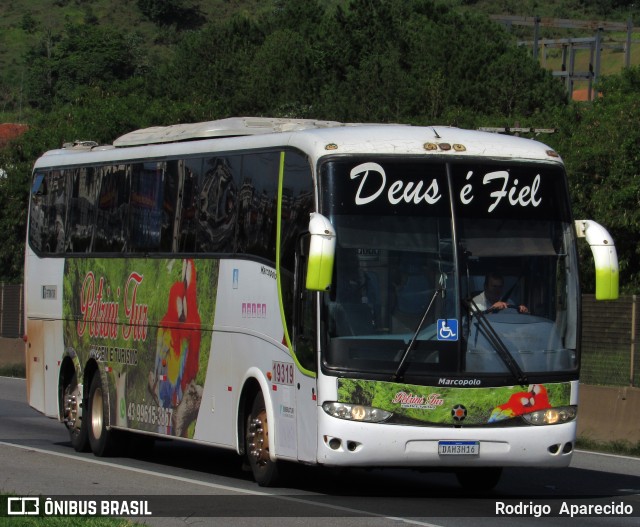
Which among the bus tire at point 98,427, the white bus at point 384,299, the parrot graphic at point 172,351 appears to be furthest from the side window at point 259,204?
the bus tire at point 98,427

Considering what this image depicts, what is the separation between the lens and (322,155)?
42.8 feet

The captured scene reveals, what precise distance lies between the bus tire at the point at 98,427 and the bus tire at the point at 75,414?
92mm

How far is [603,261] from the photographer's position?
1280 cm

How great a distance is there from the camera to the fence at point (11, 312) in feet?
123

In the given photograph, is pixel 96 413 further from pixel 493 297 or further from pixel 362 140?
pixel 493 297

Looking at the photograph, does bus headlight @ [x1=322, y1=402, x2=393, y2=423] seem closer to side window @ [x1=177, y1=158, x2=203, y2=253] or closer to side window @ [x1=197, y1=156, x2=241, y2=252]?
side window @ [x1=197, y1=156, x2=241, y2=252]

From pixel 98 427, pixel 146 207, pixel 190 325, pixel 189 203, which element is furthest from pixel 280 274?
pixel 98 427

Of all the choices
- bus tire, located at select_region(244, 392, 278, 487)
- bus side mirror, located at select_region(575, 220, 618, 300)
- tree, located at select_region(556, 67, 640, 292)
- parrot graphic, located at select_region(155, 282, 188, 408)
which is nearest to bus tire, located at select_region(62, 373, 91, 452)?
parrot graphic, located at select_region(155, 282, 188, 408)

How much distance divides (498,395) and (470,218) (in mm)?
1626

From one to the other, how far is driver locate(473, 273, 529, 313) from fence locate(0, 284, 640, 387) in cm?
815

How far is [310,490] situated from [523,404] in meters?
2.42

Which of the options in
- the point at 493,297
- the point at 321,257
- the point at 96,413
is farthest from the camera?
the point at 96,413

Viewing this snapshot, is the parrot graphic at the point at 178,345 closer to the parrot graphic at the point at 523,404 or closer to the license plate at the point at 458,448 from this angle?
the license plate at the point at 458,448

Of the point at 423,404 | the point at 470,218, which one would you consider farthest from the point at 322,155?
the point at 423,404
